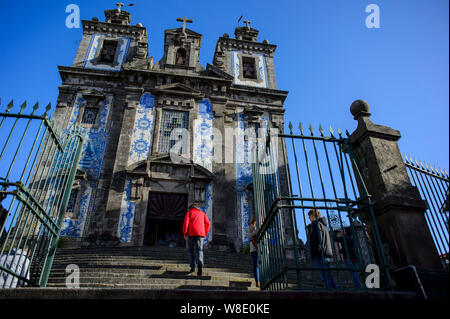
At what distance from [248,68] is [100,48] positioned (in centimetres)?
838

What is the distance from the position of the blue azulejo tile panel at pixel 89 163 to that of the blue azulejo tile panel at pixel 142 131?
129cm

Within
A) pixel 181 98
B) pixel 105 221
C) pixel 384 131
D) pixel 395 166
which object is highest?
pixel 181 98

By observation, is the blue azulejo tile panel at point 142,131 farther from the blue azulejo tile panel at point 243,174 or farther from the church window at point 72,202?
the blue azulejo tile panel at point 243,174

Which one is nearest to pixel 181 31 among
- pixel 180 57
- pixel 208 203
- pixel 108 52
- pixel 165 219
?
pixel 180 57

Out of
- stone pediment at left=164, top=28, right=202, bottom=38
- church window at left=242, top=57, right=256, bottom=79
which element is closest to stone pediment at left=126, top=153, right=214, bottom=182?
church window at left=242, top=57, right=256, bottom=79

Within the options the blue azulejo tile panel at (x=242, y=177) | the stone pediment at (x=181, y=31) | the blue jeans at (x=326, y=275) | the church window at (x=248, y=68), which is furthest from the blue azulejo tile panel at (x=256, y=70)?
the blue jeans at (x=326, y=275)

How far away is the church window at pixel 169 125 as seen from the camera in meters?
14.5

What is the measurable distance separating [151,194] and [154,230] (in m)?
1.48

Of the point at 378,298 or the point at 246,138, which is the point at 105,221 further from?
the point at 378,298

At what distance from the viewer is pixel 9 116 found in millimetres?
4223

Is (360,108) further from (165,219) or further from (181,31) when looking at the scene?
(181,31)

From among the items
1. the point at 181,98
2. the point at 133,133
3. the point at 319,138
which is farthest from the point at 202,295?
the point at 181,98

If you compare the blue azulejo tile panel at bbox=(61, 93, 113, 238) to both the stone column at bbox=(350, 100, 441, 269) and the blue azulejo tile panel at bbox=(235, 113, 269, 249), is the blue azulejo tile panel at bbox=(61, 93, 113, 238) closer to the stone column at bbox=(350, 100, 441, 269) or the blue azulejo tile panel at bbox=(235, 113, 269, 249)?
the blue azulejo tile panel at bbox=(235, 113, 269, 249)

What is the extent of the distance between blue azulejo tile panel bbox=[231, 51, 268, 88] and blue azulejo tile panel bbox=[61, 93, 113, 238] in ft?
22.6
